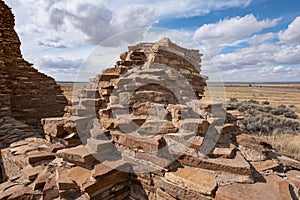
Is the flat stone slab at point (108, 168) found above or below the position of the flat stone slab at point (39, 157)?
above

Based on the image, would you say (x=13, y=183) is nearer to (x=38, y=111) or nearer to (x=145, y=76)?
(x=145, y=76)

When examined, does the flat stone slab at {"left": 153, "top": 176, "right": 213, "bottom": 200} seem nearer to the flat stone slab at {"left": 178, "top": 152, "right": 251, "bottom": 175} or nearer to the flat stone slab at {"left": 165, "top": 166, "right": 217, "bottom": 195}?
the flat stone slab at {"left": 165, "top": 166, "right": 217, "bottom": 195}

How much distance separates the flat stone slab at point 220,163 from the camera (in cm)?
212

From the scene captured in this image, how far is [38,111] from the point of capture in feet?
24.8

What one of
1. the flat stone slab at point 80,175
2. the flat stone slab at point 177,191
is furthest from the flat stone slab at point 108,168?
the flat stone slab at point 177,191

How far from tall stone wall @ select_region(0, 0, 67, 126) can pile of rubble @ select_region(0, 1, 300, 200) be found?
13.0ft

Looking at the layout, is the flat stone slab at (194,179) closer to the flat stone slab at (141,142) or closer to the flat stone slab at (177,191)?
the flat stone slab at (177,191)

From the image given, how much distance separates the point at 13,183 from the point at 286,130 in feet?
30.7

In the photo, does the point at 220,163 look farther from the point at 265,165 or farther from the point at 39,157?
the point at 39,157

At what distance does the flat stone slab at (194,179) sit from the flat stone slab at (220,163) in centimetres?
6

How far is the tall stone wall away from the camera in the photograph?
711 cm

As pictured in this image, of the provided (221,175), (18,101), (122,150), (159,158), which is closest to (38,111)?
(18,101)

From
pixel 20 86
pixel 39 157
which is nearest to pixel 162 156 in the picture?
pixel 39 157

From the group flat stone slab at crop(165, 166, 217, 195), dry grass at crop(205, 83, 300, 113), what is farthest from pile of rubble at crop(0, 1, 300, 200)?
dry grass at crop(205, 83, 300, 113)
